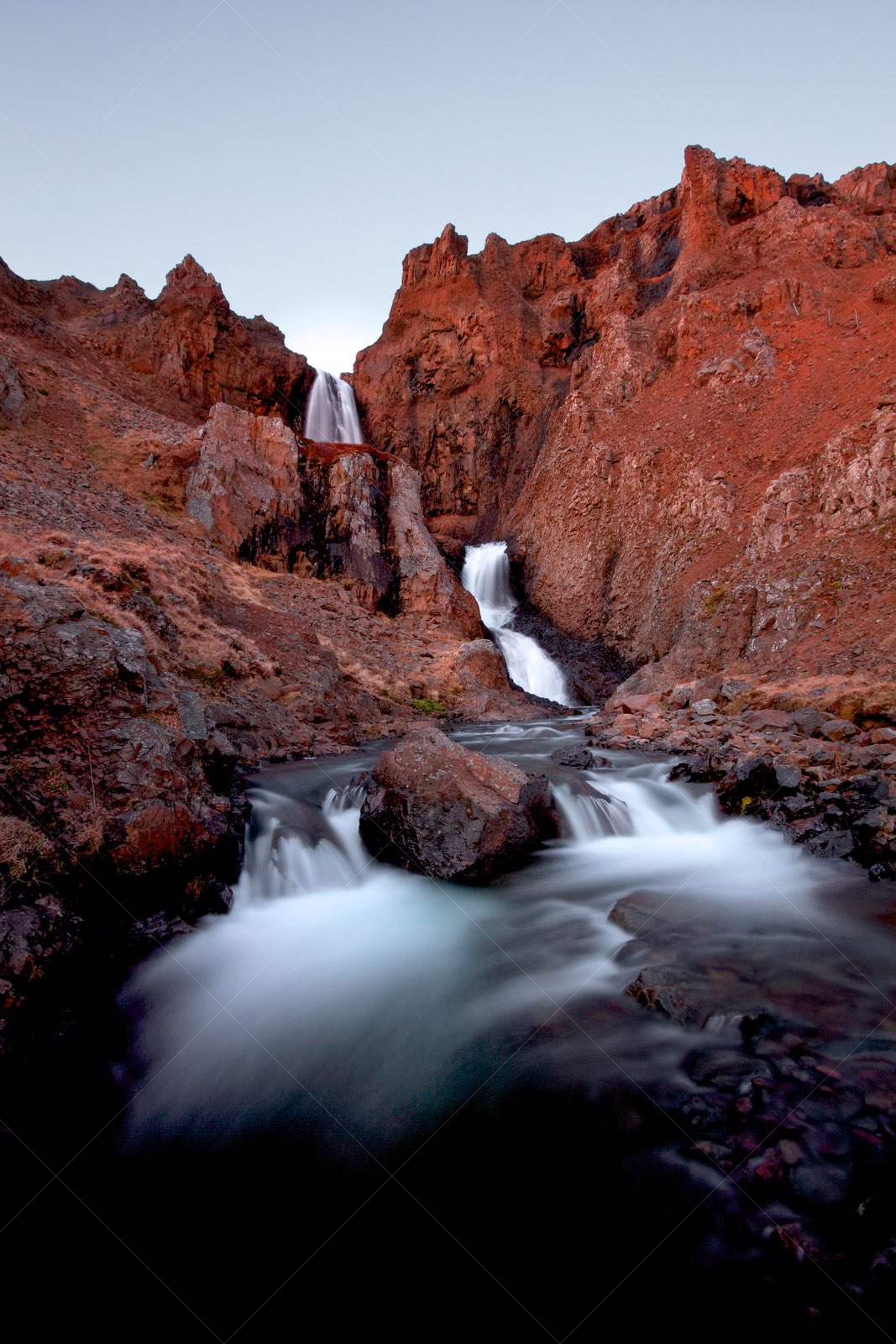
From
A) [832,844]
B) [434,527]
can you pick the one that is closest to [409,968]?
[832,844]

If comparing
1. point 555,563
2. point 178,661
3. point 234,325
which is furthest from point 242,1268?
point 234,325

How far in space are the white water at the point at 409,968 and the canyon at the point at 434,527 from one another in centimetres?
74

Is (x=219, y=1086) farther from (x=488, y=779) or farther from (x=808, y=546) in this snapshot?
(x=808, y=546)

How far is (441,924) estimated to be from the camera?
614 cm

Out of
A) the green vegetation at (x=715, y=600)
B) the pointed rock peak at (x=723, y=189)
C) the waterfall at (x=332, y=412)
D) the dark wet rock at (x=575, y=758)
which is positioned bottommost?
the dark wet rock at (x=575, y=758)

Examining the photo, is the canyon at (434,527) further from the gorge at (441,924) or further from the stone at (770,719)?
the stone at (770,719)

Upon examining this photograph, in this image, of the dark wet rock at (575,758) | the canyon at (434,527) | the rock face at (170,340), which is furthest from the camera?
the rock face at (170,340)

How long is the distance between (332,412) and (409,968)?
41.9m

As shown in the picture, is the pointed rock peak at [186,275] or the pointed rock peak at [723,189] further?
the pointed rock peak at [186,275]

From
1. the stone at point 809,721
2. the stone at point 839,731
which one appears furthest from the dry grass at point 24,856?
the stone at point 809,721

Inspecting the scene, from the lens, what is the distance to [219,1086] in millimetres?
4074

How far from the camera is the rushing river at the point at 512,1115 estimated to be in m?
2.48

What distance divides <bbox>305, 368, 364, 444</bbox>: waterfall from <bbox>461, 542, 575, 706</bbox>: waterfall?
13.8 meters

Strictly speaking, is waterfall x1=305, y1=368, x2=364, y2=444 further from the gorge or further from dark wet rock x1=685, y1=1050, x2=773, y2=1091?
dark wet rock x1=685, y1=1050, x2=773, y2=1091
